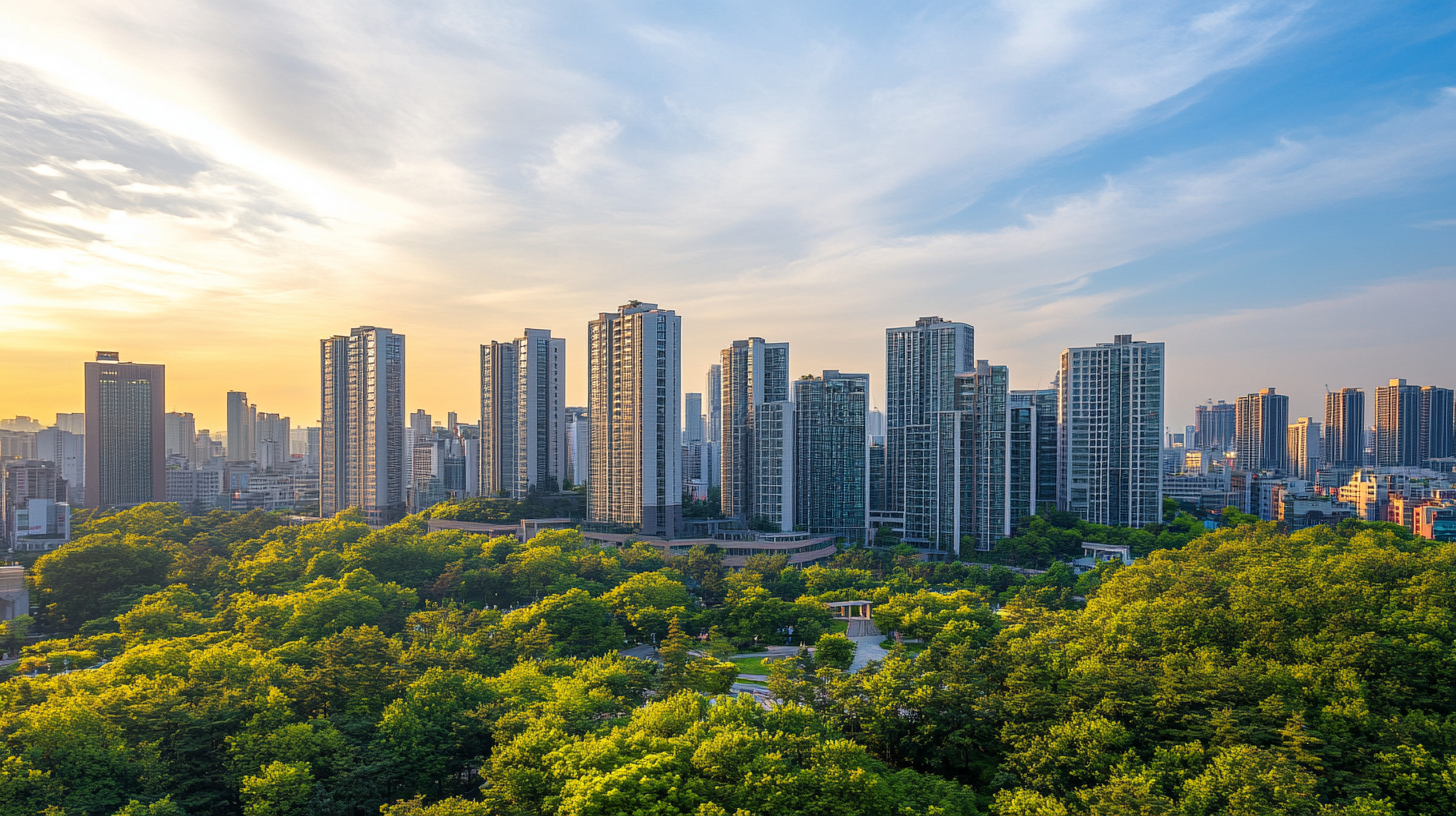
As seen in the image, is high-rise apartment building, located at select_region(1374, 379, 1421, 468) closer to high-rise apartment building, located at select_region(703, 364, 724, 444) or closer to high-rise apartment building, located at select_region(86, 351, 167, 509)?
high-rise apartment building, located at select_region(703, 364, 724, 444)

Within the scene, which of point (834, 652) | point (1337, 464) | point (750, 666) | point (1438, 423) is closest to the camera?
point (834, 652)

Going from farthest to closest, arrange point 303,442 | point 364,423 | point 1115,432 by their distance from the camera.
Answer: point 303,442 < point 364,423 < point 1115,432

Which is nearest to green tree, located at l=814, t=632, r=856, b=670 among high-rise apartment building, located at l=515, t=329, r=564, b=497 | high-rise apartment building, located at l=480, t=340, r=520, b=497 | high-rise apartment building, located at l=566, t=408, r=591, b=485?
high-rise apartment building, located at l=515, t=329, r=564, b=497

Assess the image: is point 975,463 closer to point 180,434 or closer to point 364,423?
point 364,423

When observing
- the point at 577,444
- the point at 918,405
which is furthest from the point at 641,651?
the point at 577,444

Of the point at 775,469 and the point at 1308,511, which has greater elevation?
the point at 775,469

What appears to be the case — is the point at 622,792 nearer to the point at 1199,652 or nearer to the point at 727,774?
the point at 727,774
